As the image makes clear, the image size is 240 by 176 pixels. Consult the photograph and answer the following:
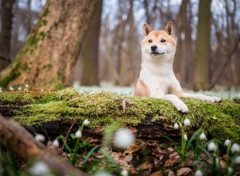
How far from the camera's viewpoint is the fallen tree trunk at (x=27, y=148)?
1398 mm

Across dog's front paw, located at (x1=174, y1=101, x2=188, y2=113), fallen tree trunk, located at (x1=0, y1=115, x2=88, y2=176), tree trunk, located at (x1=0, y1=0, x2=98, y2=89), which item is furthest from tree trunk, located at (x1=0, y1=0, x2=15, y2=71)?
dog's front paw, located at (x1=174, y1=101, x2=188, y2=113)

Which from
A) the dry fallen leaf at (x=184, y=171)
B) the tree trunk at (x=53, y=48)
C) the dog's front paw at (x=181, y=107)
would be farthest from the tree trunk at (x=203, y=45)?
the dry fallen leaf at (x=184, y=171)

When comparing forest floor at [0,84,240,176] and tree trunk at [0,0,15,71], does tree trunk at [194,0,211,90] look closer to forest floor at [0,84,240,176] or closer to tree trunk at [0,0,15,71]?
forest floor at [0,84,240,176]

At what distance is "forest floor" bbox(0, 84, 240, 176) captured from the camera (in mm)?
1880

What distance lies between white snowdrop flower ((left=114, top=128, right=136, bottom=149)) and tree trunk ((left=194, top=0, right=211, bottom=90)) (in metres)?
8.29

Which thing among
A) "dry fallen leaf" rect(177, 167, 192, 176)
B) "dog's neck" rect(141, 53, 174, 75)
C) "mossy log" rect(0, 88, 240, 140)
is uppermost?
"dog's neck" rect(141, 53, 174, 75)

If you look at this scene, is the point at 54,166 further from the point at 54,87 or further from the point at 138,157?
the point at 54,87

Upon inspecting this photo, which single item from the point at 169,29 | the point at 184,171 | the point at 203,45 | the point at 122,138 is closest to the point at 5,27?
the point at 169,29

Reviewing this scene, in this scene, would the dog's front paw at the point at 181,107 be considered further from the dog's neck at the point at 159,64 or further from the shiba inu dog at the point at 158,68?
the dog's neck at the point at 159,64

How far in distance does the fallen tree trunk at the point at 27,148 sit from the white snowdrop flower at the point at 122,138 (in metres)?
0.57

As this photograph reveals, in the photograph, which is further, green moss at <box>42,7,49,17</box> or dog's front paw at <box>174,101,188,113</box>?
green moss at <box>42,7,49,17</box>

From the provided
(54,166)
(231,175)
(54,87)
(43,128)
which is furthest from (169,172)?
(54,87)

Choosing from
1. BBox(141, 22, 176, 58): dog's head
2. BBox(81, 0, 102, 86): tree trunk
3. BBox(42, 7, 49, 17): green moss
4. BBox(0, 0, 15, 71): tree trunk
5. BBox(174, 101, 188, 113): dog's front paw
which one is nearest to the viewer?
BBox(174, 101, 188, 113): dog's front paw

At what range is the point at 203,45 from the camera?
9422 millimetres
